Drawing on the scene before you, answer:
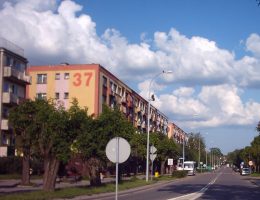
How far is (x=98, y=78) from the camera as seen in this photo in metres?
70.3

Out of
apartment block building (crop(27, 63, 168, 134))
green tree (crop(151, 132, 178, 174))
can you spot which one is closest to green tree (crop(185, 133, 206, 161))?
green tree (crop(151, 132, 178, 174))

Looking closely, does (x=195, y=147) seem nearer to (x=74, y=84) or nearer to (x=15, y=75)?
(x=74, y=84)

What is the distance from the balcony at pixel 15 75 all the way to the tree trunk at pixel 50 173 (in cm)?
2845

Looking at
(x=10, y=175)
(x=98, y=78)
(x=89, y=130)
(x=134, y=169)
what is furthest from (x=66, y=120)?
(x=134, y=169)

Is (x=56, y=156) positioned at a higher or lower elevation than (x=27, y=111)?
lower

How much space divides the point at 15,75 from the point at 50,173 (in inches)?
1197

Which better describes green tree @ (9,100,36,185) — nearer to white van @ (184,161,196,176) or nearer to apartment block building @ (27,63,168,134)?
apartment block building @ (27,63,168,134)

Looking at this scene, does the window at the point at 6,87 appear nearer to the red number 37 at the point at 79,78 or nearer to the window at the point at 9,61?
the window at the point at 9,61

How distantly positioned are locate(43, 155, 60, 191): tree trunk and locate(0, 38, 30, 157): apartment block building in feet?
85.4

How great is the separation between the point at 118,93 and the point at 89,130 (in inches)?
1926

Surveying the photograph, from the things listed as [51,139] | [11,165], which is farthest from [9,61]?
[51,139]

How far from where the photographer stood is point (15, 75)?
57.2 meters

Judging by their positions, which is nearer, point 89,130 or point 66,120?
point 66,120

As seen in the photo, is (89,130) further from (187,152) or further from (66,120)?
(187,152)
